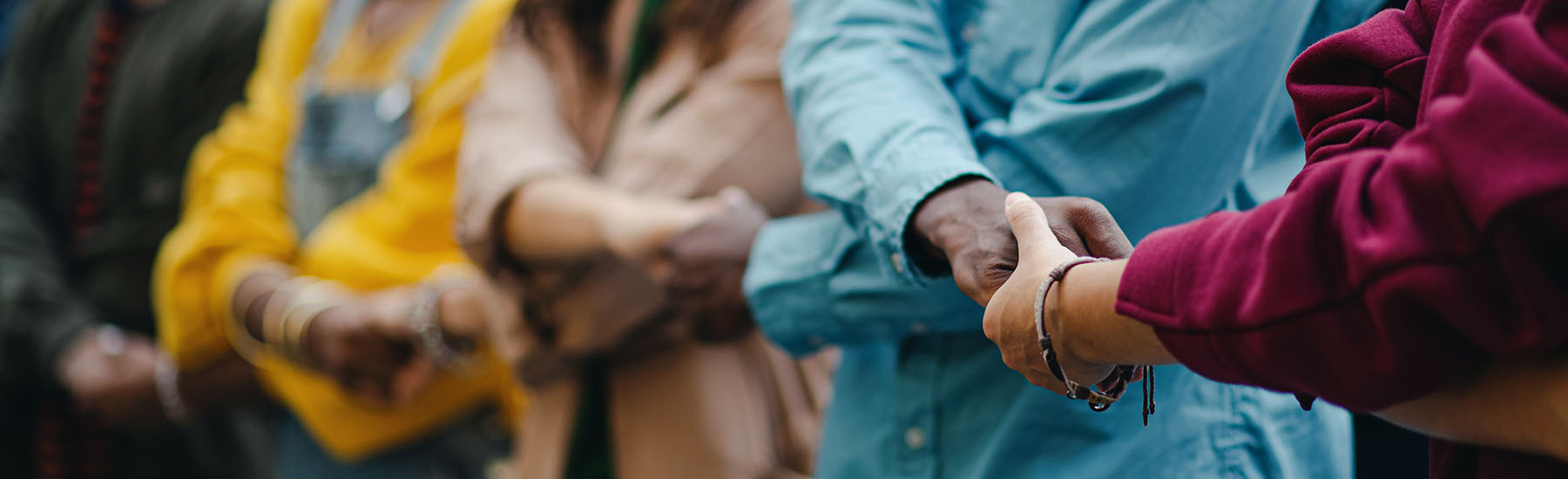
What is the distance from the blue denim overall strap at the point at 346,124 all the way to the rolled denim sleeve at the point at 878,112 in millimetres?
1102

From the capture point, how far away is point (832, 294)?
1.02m

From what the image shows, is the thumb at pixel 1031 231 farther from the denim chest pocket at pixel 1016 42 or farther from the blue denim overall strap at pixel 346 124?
the blue denim overall strap at pixel 346 124

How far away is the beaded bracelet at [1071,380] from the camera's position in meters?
Result: 0.64

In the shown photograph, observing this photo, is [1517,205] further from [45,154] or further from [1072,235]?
[45,154]

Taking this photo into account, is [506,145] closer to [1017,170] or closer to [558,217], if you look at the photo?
[558,217]

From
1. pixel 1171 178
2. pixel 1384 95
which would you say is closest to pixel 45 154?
pixel 1171 178

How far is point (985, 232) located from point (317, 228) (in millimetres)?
1676

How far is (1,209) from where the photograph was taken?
272 centimetres

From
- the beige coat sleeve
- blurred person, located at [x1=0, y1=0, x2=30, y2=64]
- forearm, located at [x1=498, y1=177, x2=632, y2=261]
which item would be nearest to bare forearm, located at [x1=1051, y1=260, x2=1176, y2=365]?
forearm, located at [x1=498, y1=177, x2=632, y2=261]

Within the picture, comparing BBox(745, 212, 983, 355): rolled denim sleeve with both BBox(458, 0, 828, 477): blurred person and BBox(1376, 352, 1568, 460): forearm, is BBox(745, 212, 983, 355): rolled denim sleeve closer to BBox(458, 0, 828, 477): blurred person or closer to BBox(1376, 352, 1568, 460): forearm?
BBox(458, 0, 828, 477): blurred person

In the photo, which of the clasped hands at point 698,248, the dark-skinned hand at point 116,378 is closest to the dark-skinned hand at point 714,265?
the clasped hands at point 698,248

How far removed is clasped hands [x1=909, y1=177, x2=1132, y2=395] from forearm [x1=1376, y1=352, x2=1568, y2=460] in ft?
0.53

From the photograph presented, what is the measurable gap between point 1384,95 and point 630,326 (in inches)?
38.1

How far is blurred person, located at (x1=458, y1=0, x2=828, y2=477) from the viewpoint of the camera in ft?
4.43
